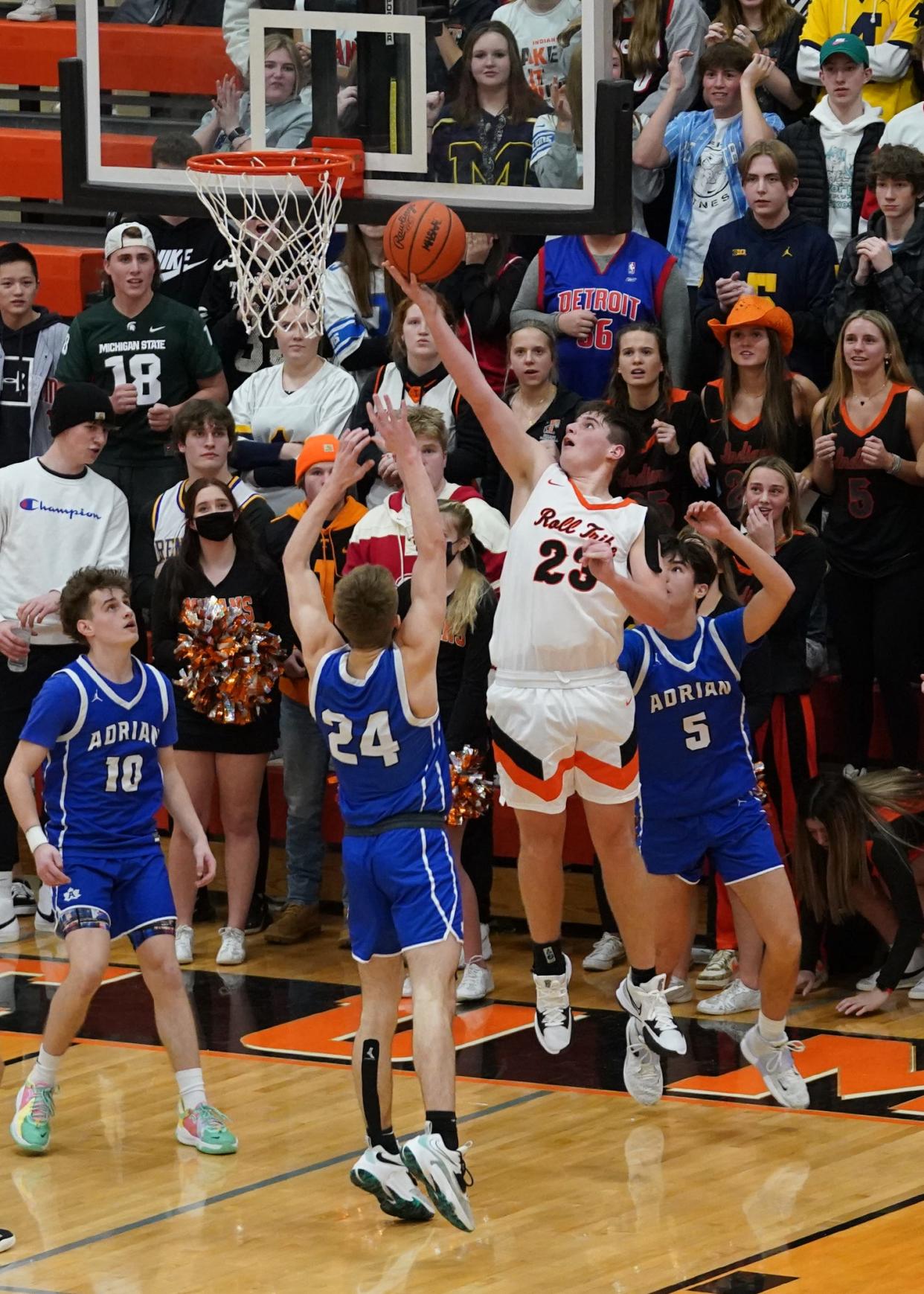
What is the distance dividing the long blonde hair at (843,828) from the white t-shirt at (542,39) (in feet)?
9.99

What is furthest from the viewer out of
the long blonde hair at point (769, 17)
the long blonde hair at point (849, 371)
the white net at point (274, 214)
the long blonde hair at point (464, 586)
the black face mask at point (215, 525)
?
the long blonde hair at point (769, 17)

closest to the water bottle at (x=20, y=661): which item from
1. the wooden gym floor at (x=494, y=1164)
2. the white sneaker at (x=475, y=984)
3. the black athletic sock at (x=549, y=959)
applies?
the wooden gym floor at (x=494, y=1164)

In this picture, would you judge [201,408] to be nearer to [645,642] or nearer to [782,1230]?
[645,642]

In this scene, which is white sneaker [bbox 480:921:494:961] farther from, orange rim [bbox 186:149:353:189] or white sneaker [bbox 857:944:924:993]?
orange rim [bbox 186:149:353:189]

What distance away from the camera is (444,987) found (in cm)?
633

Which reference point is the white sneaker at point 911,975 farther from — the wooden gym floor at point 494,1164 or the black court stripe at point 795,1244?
the black court stripe at point 795,1244

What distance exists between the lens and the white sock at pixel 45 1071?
24.0ft

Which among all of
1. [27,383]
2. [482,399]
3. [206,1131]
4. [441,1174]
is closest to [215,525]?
[27,383]

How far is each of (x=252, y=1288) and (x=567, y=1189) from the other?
127 centimetres

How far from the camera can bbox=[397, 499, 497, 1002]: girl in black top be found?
9.02 m

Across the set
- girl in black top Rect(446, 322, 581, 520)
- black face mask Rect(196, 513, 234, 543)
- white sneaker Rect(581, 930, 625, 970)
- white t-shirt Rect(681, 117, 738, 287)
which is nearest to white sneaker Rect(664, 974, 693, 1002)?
white sneaker Rect(581, 930, 625, 970)

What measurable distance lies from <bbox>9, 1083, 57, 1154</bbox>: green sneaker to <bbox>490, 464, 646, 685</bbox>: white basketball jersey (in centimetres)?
225

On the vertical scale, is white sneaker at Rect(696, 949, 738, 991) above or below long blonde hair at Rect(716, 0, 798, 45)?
below

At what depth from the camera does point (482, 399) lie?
721 cm
